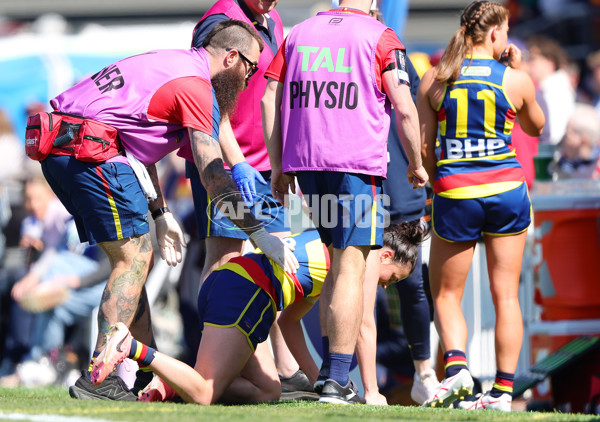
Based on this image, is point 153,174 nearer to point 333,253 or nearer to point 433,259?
point 333,253

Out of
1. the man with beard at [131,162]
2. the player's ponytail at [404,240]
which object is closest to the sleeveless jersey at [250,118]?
the man with beard at [131,162]

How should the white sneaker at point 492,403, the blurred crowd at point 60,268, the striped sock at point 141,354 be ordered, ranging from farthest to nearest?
the blurred crowd at point 60,268 → the white sneaker at point 492,403 → the striped sock at point 141,354

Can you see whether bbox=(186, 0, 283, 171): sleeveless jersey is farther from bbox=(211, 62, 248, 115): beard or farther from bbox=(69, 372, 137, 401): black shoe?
bbox=(69, 372, 137, 401): black shoe

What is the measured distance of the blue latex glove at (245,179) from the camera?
544 cm

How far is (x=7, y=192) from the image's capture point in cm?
1021

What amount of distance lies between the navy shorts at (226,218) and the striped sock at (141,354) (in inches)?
46.8

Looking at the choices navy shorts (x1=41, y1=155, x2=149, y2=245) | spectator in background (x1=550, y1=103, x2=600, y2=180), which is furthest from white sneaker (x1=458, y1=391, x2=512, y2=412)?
spectator in background (x1=550, y1=103, x2=600, y2=180)

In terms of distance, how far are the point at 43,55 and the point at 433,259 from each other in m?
9.20

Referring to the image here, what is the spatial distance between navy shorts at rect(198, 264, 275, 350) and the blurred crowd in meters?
4.00

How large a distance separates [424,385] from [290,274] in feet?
4.78

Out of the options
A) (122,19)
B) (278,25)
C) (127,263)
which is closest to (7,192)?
(278,25)

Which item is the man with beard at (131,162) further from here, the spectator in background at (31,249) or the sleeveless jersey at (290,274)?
the spectator in background at (31,249)

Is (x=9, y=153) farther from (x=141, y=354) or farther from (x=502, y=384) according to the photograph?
(x=502, y=384)

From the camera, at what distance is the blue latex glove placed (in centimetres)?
544
